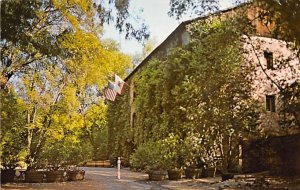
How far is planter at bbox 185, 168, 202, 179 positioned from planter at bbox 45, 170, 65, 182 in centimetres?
501

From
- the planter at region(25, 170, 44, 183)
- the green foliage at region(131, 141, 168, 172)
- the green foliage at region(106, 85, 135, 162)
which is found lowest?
the planter at region(25, 170, 44, 183)

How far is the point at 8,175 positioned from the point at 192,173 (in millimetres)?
7116

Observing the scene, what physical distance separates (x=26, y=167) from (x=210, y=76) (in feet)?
25.9

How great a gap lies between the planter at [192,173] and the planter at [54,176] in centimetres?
501

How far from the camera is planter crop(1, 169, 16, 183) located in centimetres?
1342

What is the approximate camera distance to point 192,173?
15609 mm

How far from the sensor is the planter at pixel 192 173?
614 inches

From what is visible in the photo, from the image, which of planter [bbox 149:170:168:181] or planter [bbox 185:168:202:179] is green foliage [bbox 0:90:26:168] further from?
planter [bbox 185:168:202:179]

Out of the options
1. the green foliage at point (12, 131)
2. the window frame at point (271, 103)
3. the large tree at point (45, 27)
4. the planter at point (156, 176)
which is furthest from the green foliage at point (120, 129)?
the large tree at point (45, 27)

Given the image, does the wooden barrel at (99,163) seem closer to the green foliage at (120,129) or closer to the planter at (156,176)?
the green foliage at (120,129)

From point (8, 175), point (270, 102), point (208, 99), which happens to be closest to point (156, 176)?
point (208, 99)

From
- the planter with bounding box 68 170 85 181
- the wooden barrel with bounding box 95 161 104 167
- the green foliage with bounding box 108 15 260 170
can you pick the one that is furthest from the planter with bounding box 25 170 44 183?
the wooden barrel with bounding box 95 161 104 167

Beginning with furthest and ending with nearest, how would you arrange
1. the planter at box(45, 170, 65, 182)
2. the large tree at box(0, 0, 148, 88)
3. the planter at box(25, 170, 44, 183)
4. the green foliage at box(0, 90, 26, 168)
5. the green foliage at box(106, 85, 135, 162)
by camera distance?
the green foliage at box(106, 85, 135, 162)
the planter at box(45, 170, 65, 182)
the planter at box(25, 170, 44, 183)
the green foliage at box(0, 90, 26, 168)
the large tree at box(0, 0, 148, 88)

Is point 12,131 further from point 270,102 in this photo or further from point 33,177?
point 270,102
